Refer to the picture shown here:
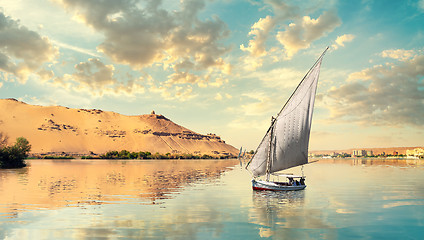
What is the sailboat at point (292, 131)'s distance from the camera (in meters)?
39.3

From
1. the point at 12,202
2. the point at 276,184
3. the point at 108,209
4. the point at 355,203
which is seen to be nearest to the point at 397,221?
the point at 355,203

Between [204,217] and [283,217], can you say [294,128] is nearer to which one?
[283,217]

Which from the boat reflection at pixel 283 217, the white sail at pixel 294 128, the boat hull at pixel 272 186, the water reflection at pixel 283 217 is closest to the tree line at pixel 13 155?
the boat hull at pixel 272 186

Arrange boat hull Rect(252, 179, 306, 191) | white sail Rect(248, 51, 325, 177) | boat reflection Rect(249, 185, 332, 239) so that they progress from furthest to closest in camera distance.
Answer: boat hull Rect(252, 179, 306, 191)
white sail Rect(248, 51, 325, 177)
boat reflection Rect(249, 185, 332, 239)

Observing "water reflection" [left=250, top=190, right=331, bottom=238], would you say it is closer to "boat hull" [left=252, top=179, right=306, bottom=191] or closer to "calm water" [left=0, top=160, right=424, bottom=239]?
"calm water" [left=0, top=160, right=424, bottom=239]

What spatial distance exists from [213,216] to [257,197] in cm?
1309

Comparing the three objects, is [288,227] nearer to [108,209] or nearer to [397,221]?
[397,221]

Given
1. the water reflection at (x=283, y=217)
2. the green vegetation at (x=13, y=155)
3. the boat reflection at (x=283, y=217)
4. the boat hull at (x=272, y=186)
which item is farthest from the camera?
the green vegetation at (x=13, y=155)

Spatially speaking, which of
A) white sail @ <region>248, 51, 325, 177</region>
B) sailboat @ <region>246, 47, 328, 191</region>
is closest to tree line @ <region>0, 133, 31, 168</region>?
sailboat @ <region>246, 47, 328, 191</region>

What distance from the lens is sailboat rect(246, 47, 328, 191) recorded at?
1549 inches

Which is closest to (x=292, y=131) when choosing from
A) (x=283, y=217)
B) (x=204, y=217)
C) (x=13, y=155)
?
(x=283, y=217)

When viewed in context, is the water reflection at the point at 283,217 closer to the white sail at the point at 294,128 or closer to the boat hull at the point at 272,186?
the boat hull at the point at 272,186

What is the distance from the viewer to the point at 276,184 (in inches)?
1677

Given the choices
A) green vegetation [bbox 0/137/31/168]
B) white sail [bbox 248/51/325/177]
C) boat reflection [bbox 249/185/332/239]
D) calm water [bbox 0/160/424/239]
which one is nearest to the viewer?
calm water [bbox 0/160/424/239]
